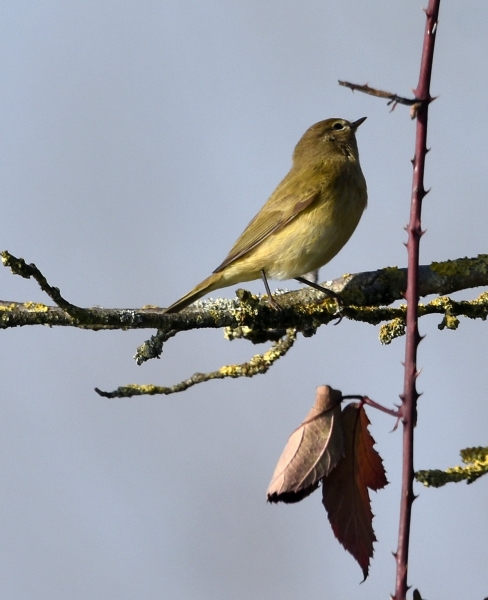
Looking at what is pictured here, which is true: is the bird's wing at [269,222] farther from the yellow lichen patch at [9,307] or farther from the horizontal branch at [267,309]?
the yellow lichen patch at [9,307]

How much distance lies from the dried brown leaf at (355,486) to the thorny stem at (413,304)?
1.80 feet

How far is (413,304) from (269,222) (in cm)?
412

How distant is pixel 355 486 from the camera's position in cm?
188

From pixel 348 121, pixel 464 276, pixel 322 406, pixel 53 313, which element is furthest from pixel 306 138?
pixel 322 406

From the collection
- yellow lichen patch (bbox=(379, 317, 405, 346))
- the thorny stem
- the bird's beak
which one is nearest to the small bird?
the bird's beak

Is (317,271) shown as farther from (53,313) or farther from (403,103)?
(403,103)

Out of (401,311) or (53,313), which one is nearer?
(53,313)

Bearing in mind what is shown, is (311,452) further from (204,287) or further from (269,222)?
(269,222)

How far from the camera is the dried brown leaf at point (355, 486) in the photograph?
1.83m

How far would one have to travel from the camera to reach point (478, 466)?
1885 mm

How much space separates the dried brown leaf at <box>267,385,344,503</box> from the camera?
1.82 metres

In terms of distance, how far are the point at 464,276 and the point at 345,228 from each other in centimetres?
115

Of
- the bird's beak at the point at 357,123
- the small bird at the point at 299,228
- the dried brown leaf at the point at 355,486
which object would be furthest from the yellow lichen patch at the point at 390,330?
the bird's beak at the point at 357,123

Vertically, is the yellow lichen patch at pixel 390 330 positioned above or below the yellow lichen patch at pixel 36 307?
above
